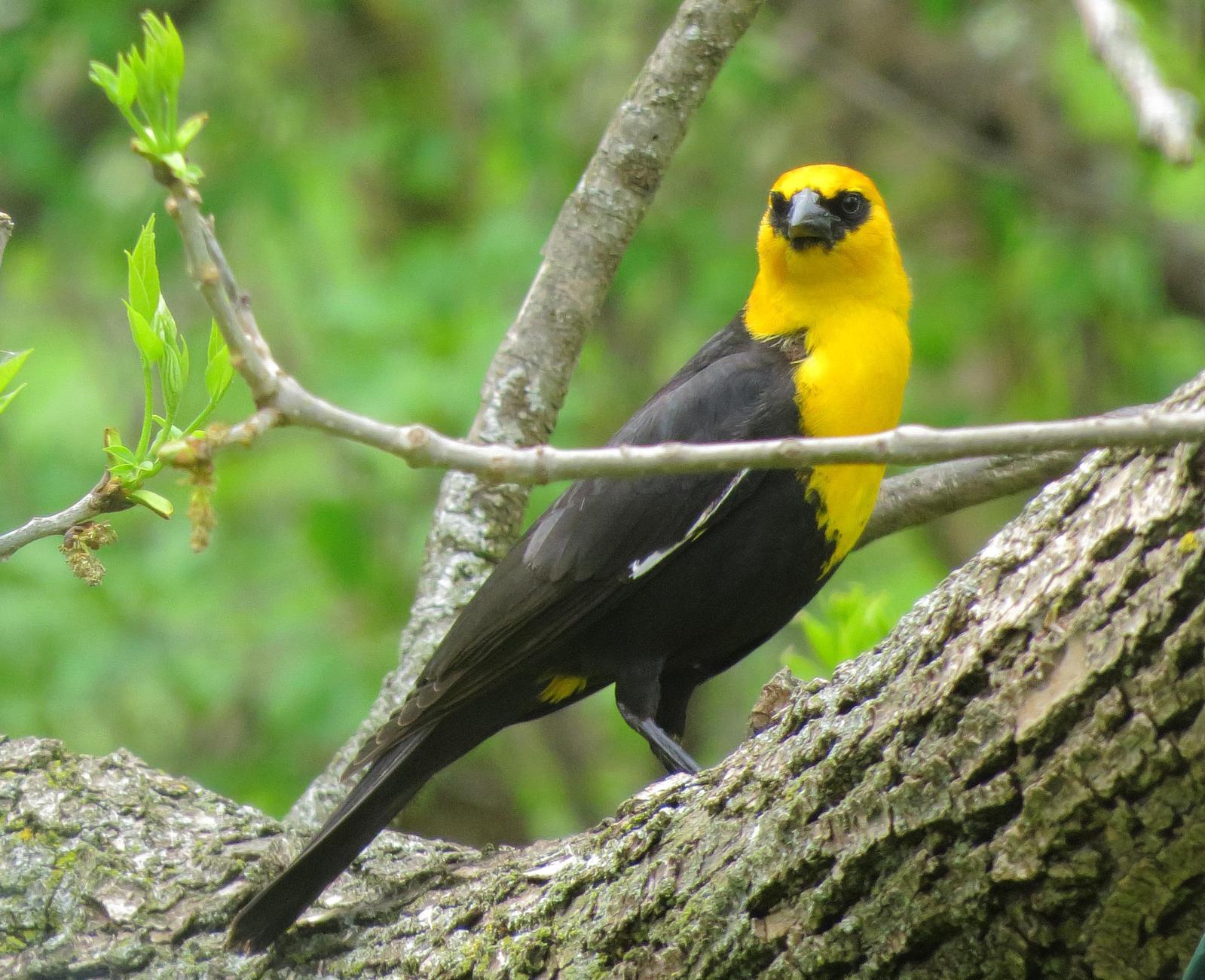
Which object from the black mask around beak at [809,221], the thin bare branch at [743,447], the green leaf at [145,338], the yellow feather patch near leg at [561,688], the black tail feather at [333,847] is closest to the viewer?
the thin bare branch at [743,447]

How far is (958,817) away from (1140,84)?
968mm

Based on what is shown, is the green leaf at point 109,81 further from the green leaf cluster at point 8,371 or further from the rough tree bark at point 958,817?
the rough tree bark at point 958,817

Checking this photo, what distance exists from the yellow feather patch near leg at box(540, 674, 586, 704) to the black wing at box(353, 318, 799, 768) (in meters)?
0.24

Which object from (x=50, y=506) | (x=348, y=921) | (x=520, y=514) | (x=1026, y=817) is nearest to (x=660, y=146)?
(x=520, y=514)

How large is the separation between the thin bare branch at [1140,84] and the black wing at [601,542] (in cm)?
128

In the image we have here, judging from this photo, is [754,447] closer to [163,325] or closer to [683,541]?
[163,325]

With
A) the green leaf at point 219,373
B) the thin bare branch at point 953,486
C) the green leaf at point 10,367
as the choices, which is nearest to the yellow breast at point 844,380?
the thin bare branch at point 953,486

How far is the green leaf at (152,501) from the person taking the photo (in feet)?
6.24

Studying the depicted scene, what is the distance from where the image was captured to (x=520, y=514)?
361cm

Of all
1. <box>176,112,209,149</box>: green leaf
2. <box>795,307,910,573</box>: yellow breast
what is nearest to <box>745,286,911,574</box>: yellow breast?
<box>795,307,910,573</box>: yellow breast

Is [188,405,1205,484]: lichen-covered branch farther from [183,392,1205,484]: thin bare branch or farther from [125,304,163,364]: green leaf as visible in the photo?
[125,304,163,364]: green leaf

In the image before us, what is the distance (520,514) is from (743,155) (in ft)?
14.1

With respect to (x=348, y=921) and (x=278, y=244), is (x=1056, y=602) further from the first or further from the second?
(x=278, y=244)

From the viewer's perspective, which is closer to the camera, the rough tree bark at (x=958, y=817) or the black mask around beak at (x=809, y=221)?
the rough tree bark at (x=958, y=817)
